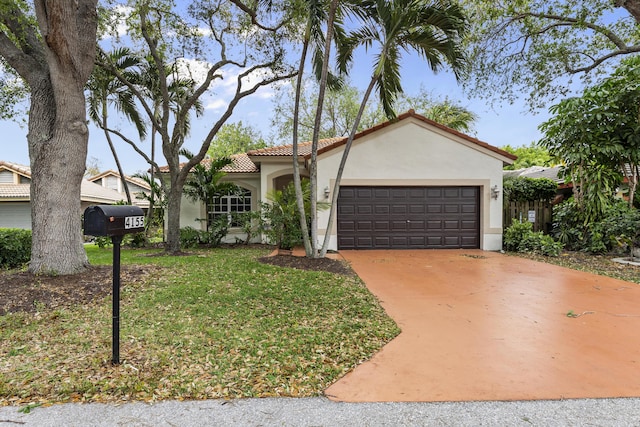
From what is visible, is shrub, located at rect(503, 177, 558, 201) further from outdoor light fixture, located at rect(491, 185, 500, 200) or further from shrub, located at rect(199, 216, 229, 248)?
shrub, located at rect(199, 216, 229, 248)

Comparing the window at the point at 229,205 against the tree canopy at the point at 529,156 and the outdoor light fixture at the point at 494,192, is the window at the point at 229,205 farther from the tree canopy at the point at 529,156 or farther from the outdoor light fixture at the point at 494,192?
the tree canopy at the point at 529,156

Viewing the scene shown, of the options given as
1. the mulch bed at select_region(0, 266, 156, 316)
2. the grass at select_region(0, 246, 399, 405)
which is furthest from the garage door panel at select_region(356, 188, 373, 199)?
the mulch bed at select_region(0, 266, 156, 316)

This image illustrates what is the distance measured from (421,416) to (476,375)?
3.02 ft

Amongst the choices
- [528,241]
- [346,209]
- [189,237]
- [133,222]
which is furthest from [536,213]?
[133,222]

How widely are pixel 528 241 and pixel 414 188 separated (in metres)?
3.85

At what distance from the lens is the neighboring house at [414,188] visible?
1132 cm

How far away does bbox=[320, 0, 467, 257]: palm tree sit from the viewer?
308 inches

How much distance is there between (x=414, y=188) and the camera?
11.6 metres

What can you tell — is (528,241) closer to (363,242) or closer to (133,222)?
(363,242)

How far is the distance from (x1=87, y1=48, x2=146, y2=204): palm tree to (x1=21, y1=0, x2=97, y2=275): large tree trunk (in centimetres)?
439

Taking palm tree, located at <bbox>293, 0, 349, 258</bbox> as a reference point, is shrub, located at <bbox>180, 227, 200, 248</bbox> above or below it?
below

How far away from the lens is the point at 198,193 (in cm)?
1255

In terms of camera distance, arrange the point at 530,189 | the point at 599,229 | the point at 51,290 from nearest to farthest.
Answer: the point at 51,290 → the point at 599,229 → the point at 530,189

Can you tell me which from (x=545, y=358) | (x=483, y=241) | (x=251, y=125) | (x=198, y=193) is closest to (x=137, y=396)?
(x=545, y=358)
